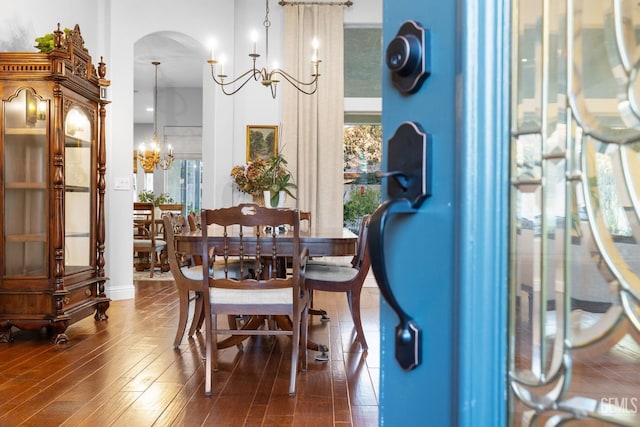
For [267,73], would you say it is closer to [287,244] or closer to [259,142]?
[259,142]

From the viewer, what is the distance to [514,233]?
492 mm

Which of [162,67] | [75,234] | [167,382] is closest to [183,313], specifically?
[167,382]

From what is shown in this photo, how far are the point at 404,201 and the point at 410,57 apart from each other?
0.48 ft

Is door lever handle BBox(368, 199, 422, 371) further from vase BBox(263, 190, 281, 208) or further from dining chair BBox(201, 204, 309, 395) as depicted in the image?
vase BBox(263, 190, 281, 208)

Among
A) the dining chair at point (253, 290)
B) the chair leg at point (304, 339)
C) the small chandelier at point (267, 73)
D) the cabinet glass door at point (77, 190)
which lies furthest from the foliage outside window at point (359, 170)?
the dining chair at point (253, 290)

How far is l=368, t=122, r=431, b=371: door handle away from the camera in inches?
20.4

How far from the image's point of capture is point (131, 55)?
5188 millimetres

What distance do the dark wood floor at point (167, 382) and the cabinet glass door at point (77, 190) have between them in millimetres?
591

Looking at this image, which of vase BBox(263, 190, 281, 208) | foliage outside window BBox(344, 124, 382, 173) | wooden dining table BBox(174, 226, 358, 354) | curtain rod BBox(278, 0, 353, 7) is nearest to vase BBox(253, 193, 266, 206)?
vase BBox(263, 190, 281, 208)

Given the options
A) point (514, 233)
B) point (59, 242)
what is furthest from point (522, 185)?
point (59, 242)

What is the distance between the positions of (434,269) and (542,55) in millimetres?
226

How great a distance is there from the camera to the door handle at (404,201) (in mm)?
518

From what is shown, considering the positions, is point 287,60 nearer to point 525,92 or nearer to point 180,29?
point 180,29

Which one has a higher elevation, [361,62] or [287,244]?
[361,62]
